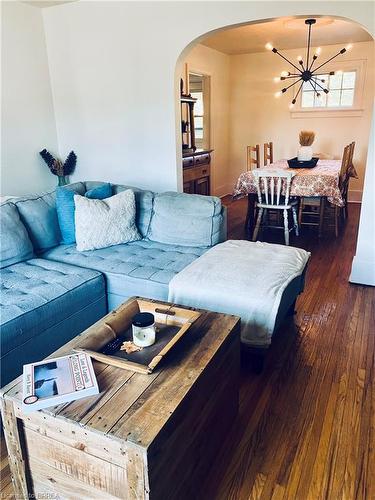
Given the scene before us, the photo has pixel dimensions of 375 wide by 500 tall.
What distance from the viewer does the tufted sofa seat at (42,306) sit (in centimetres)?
180

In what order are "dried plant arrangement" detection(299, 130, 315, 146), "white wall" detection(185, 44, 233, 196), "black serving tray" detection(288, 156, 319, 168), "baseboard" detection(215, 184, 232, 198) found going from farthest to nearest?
"baseboard" detection(215, 184, 232, 198) → "white wall" detection(185, 44, 233, 196) → "dried plant arrangement" detection(299, 130, 315, 146) → "black serving tray" detection(288, 156, 319, 168)

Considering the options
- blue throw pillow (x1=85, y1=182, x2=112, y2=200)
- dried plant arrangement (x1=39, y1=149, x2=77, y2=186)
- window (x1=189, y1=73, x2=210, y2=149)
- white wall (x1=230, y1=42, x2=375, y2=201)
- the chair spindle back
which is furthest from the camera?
window (x1=189, y1=73, x2=210, y2=149)

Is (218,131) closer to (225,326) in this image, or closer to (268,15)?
(268,15)

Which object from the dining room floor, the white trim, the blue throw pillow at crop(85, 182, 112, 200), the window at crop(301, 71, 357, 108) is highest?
the window at crop(301, 71, 357, 108)

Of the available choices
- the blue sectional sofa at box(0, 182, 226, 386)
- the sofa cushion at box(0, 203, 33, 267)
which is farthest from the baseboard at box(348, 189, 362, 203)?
the sofa cushion at box(0, 203, 33, 267)

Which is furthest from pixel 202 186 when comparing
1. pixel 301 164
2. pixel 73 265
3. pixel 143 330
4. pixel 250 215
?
pixel 143 330

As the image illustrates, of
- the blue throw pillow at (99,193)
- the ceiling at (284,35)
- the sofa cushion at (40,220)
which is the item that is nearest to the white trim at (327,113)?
the ceiling at (284,35)

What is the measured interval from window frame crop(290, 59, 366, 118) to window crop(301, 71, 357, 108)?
0.16ft

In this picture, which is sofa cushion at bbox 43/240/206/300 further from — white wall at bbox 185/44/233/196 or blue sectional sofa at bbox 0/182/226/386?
white wall at bbox 185/44/233/196

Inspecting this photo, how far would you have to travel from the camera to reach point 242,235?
4.57m

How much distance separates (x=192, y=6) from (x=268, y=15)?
2.25 ft

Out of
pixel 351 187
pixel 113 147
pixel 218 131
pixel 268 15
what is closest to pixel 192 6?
pixel 268 15

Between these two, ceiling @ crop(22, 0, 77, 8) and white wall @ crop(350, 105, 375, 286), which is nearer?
white wall @ crop(350, 105, 375, 286)

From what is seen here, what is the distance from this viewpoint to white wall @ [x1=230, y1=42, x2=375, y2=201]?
19.2ft
